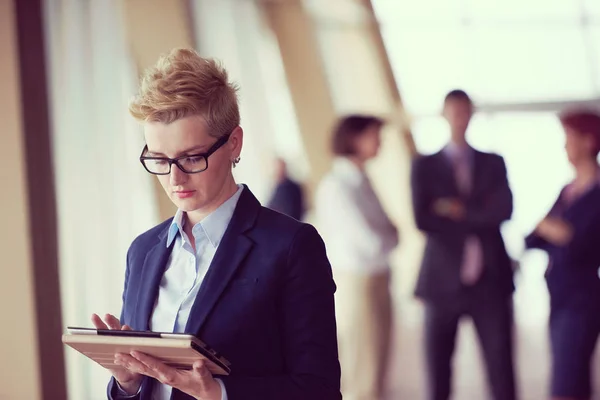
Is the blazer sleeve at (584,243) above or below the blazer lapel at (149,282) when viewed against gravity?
below

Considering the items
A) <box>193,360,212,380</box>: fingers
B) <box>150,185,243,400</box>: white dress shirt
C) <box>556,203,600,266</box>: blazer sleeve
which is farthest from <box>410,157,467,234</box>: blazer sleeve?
<box>193,360,212,380</box>: fingers

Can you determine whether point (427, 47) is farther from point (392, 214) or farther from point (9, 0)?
point (9, 0)

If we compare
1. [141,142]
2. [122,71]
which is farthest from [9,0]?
[141,142]

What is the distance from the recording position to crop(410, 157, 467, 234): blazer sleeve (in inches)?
166

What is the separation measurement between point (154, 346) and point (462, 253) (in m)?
3.15

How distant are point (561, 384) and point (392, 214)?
4.20 feet

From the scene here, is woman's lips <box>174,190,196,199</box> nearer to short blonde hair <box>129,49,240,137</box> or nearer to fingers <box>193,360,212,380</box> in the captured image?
short blonde hair <box>129,49,240,137</box>

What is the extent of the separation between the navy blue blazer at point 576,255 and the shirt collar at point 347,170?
3.23 ft

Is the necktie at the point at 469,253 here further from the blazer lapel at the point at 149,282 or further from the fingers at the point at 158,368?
the fingers at the point at 158,368

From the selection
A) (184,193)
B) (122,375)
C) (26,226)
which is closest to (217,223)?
→ (184,193)

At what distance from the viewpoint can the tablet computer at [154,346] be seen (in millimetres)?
1249

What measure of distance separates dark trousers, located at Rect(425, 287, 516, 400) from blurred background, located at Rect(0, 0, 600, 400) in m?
0.06

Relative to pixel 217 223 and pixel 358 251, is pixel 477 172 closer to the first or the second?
pixel 358 251

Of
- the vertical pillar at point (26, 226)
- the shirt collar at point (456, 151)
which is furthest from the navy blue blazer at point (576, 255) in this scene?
the vertical pillar at point (26, 226)
